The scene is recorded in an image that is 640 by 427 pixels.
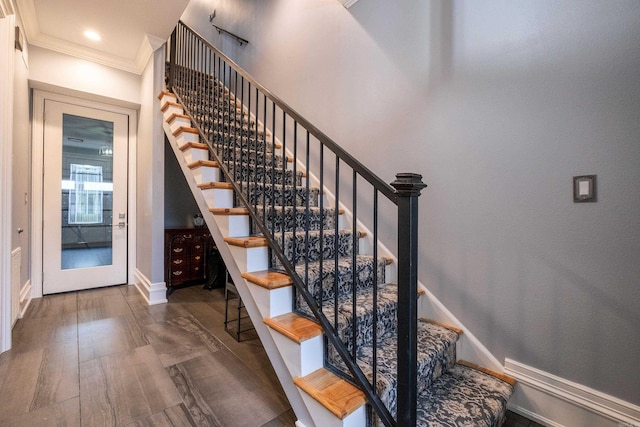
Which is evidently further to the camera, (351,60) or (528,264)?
(351,60)

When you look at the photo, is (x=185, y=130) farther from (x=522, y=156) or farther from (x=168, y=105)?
(x=522, y=156)

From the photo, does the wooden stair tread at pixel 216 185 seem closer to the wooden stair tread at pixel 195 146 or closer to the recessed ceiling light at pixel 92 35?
the wooden stair tread at pixel 195 146

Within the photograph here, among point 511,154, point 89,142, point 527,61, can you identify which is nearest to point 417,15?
point 527,61

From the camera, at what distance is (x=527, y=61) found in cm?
150

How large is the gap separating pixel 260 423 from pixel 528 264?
1.60 metres

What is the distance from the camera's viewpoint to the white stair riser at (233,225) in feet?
6.33

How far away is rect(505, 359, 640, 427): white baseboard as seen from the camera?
1.27m

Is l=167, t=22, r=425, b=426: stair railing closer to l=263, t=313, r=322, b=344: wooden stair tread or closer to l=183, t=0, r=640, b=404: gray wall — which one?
l=263, t=313, r=322, b=344: wooden stair tread

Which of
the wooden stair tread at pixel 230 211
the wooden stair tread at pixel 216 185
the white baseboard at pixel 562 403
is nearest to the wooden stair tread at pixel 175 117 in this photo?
the wooden stair tread at pixel 216 185

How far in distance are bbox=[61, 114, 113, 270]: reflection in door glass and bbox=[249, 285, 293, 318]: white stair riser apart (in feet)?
9.97

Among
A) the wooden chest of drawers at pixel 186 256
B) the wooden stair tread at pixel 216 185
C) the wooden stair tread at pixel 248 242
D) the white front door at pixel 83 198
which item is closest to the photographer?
the wooden stair tread at pixel 248 242

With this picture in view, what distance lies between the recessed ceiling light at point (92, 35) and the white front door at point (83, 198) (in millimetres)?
856

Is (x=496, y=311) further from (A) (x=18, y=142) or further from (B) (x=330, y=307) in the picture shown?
(A) (x=18, y=142)

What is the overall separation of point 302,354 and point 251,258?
25.6 inches
